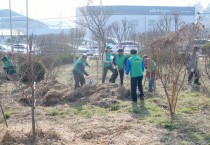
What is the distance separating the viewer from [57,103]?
28.4ft

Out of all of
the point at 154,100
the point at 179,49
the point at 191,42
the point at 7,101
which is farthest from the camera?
the point at 7,101

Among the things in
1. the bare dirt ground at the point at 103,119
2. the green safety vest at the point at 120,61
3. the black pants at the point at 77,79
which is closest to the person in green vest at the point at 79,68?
the black pants at the point at 77,79

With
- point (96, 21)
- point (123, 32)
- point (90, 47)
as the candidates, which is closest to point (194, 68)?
point (96, 21)

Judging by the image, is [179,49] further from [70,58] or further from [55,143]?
[70,58]

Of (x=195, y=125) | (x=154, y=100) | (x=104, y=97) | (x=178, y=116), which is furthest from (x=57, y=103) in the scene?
(x=195, y=125)

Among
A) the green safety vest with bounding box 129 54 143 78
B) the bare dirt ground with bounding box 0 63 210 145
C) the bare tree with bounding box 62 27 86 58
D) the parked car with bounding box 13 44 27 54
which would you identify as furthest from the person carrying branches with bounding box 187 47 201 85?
the bare tree with bounding box 62 27 86 58

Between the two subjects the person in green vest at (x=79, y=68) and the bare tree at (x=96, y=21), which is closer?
the person in green vest at (x=79, y=68)

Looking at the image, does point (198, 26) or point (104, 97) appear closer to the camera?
point (198, 26)

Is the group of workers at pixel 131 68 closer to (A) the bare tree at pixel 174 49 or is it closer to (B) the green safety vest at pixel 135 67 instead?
(B) the green safety vest at pixel 135 67

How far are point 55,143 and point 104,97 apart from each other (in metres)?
3.50

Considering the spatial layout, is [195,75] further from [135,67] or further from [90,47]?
[90,47]

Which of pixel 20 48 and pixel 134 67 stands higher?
pixel 20 48

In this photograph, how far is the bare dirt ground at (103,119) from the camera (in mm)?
5340

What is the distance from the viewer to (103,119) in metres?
6.60
